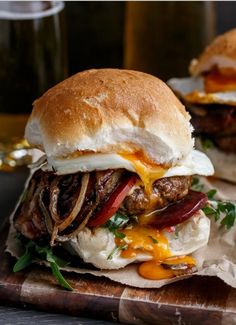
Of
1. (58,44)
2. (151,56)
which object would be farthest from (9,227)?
(151,56)

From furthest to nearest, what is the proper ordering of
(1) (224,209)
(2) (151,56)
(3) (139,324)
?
(2) (151,56) < (1) (224,209) < (3) (139,324)

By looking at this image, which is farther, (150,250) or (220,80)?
(220,80)

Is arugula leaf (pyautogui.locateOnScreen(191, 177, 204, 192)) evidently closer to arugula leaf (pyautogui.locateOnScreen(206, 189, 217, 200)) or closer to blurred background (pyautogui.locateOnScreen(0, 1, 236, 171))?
arugula leaf (pyautogui.locateOnScreen(206, 189, 217, 200))

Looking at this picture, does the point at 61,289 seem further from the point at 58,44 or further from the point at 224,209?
the point at 58,44

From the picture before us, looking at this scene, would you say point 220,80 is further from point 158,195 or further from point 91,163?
point 91,163

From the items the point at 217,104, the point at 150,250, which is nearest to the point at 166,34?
the point at 217,104

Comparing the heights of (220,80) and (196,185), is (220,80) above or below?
above

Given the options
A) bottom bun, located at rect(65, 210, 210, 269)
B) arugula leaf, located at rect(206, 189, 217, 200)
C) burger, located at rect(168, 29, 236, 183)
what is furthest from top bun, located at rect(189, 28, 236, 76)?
bottom bun, located at rect(65, 210, 210, 269)
